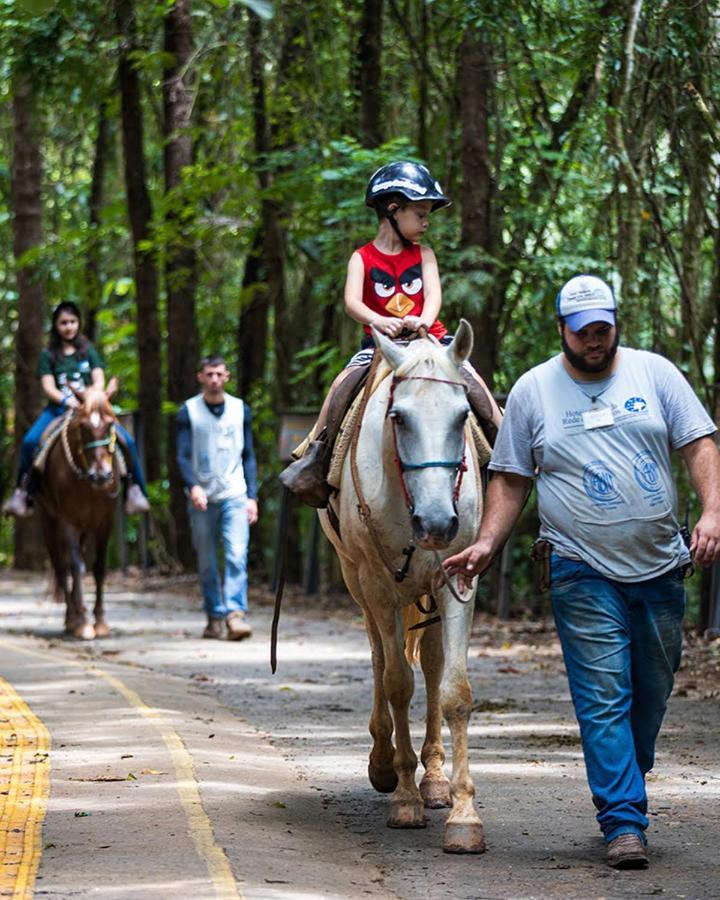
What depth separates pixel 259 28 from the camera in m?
22.2

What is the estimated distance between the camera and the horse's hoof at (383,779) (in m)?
8.34

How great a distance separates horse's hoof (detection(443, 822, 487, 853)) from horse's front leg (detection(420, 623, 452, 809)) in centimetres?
112

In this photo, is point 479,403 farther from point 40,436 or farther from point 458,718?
point 40,436

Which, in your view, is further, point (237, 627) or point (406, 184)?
point (237, 627)

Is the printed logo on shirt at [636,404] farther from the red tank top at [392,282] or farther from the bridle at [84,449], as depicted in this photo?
the bridle at [84,449]

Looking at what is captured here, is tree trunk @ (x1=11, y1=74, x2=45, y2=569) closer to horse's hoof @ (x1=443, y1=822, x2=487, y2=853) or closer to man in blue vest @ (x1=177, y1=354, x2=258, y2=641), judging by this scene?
man in blue vest @ (x1=177, y1=354, x2=258, y2=641)

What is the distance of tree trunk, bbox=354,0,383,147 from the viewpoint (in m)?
20.4

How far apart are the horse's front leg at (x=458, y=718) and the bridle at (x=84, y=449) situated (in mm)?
9334

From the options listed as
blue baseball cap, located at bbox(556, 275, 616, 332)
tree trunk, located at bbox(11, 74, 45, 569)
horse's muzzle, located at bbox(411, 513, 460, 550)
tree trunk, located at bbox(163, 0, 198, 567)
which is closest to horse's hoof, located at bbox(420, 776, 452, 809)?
horse's muzzle, located at bbox(411, 513, 460, 550)

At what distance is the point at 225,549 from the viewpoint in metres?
16.6

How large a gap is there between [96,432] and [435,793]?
350 inches

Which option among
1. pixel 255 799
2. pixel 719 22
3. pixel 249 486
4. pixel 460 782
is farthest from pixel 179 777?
pixel 719 22

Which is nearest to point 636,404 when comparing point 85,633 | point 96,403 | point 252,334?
point 96,403

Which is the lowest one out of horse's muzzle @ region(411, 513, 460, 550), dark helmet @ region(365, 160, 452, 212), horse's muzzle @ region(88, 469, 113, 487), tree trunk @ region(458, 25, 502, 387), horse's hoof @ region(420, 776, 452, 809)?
horse's hoof @ region(420, 776, 452, 809)
